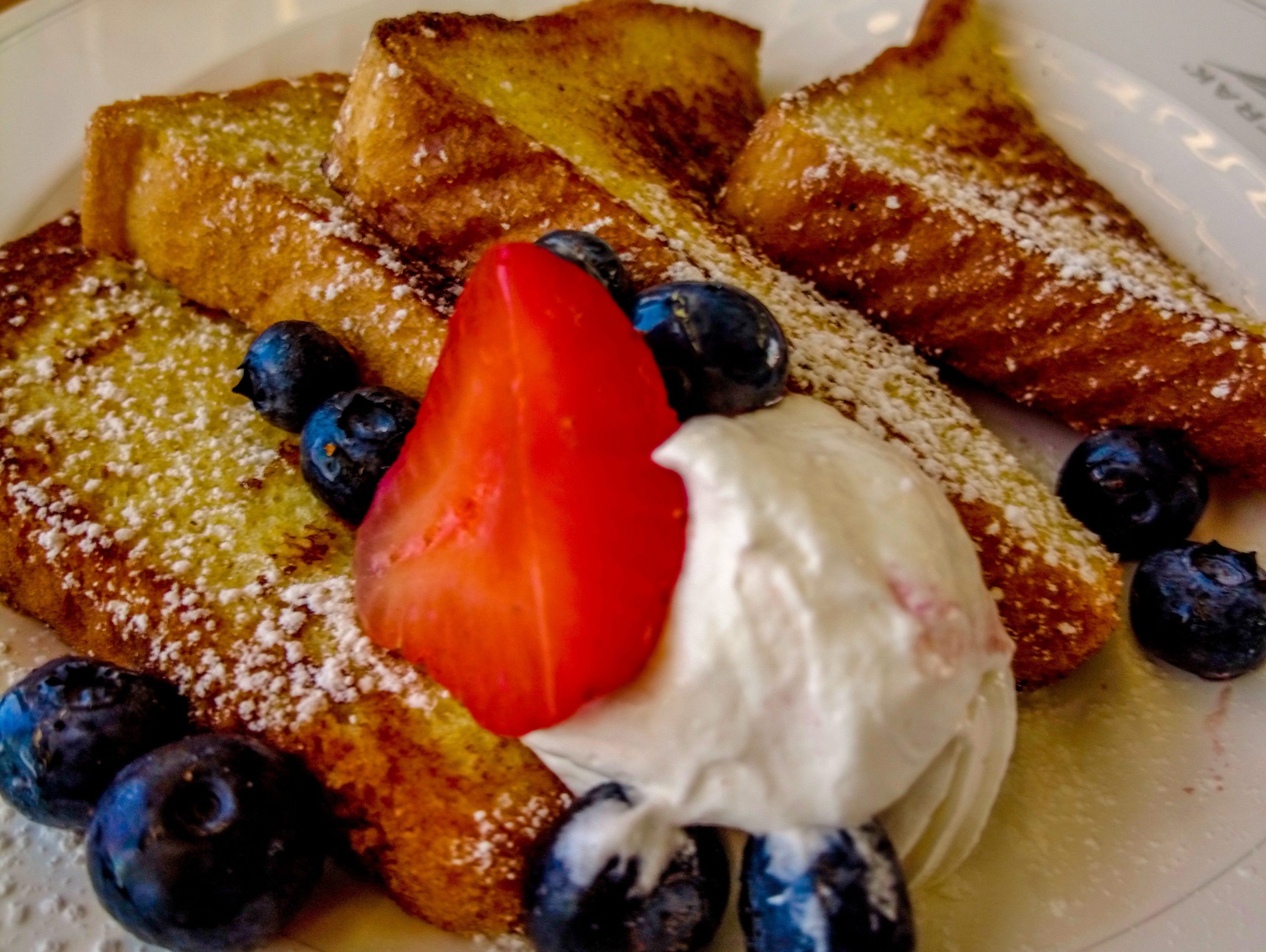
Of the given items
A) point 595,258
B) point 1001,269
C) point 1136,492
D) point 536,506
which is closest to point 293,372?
point 595,258

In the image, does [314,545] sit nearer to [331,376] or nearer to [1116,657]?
[331,376]

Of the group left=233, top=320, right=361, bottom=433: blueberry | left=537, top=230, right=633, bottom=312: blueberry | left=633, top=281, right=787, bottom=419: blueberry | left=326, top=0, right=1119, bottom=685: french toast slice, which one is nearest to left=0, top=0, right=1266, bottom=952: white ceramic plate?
left=326, top=0, right=1119, bottom=685: french toast slice

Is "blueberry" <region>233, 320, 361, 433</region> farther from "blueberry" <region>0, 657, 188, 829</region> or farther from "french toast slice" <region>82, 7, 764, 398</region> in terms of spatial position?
"blueberry" <region>0, 657, 188, 829</region>

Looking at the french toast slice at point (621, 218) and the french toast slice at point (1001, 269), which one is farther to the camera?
the french toast slice at point (1001, 269)

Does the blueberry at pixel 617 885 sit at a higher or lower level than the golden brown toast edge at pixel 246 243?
lower

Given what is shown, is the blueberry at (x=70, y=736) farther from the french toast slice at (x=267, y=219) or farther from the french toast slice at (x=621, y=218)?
the french toast slice at (x=621, y=218)

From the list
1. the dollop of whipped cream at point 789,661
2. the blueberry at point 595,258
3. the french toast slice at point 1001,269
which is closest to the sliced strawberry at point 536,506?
the dollop of whipped cream at point 789,661

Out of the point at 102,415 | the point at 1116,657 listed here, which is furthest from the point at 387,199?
the point at 1116,657
